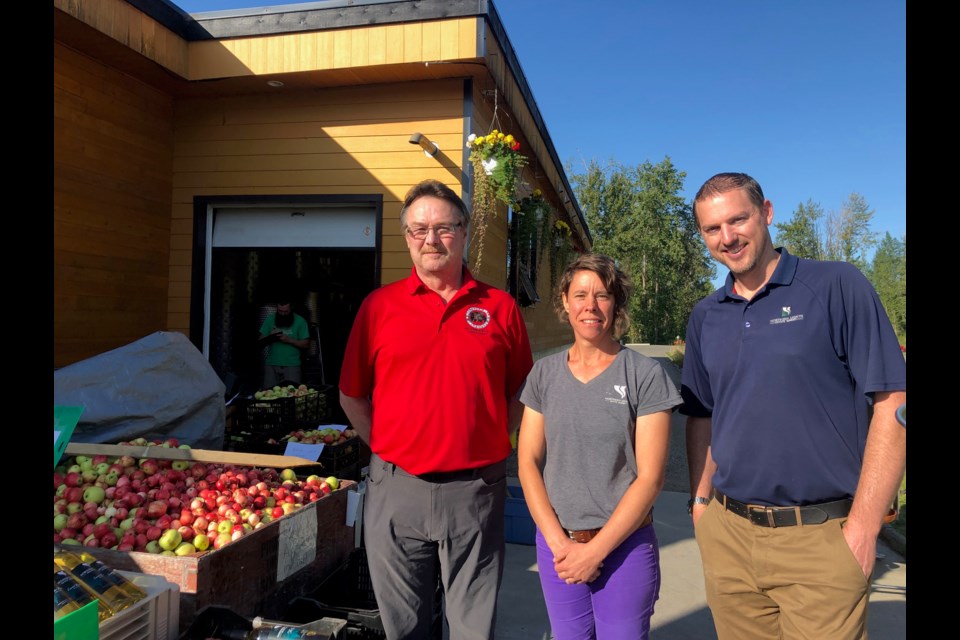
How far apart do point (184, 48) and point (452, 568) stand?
5.94 m

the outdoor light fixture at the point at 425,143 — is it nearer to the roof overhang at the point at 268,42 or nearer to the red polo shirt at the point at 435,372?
the roof overhang at the point at 268,42

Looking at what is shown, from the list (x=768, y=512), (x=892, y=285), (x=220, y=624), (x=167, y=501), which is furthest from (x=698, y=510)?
(x=892, y=285)

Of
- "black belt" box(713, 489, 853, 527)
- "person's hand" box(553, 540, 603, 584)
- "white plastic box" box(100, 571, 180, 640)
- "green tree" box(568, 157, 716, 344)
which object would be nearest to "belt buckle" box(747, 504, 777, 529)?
"black belt" box(713, 489, 853, 527)

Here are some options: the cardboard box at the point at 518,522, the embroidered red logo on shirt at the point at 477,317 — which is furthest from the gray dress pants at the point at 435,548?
the cardboard box at the point at 518,522

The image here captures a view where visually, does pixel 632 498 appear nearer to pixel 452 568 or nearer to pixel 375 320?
pixel 452 568

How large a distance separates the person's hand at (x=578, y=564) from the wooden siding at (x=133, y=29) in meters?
5.46

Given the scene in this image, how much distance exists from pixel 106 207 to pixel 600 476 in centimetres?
583

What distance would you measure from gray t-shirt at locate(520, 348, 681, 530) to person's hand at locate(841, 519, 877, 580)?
0.60 metres

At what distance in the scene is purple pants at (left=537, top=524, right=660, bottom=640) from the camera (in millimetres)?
1935

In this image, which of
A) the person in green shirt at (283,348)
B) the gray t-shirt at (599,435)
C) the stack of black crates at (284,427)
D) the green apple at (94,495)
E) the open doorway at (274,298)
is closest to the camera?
the gray t-shirt at (599,435)

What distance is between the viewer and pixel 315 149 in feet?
20.4

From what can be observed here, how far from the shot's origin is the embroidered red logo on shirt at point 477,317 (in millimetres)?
2270

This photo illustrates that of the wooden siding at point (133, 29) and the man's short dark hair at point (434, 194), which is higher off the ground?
the wooden siding at point (133, 29)
